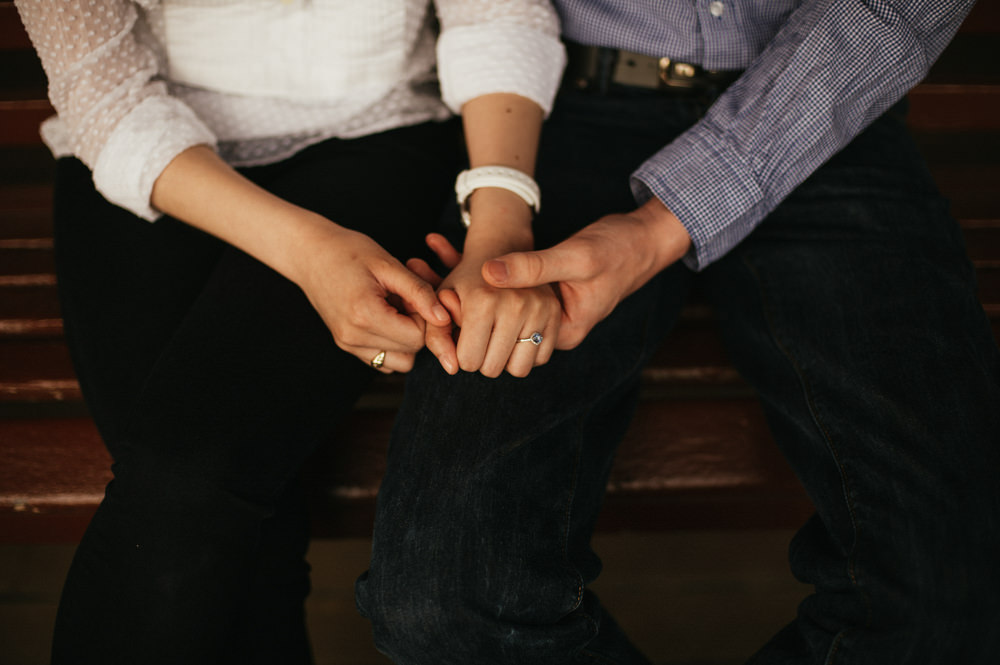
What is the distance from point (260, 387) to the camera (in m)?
0.76

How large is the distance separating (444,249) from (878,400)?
0.61 m

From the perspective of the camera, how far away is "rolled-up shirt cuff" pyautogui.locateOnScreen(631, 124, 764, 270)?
2.90ft

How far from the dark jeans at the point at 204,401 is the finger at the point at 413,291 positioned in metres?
0.13

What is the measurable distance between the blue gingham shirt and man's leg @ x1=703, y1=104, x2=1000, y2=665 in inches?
3.6

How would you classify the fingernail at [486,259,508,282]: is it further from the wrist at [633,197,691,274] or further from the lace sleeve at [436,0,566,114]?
the lace sleeve at [436,0,566,114]

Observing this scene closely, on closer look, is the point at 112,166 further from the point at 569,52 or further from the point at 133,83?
the point at 569,52

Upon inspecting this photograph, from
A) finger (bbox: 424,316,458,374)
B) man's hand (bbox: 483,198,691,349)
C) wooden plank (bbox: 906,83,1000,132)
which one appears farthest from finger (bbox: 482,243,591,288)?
wooden plank (bbox: 906,83,1000,132)

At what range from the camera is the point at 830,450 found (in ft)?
2.56

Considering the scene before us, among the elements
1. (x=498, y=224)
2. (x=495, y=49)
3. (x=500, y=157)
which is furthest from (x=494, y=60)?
(x=498, y=224)

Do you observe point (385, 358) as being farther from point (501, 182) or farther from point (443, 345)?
point (501, 182)

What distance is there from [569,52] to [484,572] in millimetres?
966

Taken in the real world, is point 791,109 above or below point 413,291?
above

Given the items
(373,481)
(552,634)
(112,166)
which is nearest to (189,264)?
(112,166)

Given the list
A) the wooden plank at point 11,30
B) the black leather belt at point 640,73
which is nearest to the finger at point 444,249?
the black leather belt at point 640,73
